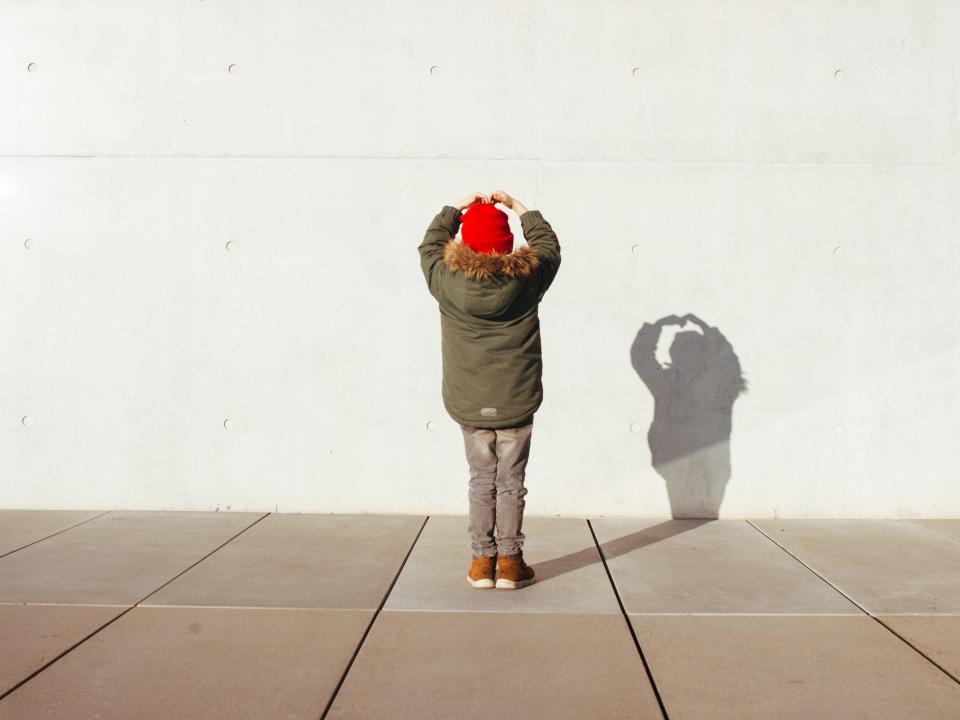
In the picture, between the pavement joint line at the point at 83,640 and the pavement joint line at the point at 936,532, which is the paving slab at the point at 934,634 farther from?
the pavement joint line at the point at 83,640

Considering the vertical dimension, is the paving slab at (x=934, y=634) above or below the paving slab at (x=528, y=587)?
above

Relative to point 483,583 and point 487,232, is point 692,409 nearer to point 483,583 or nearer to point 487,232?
point 483,583

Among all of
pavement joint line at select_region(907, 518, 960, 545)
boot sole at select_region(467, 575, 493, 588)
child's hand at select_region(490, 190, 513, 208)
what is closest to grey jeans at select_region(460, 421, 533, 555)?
boot sole at select_region(467, 575, 493, 588)

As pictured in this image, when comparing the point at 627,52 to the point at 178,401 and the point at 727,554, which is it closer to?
the point at 727,554

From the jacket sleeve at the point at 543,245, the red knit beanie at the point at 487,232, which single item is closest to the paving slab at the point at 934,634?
the jacket sleeve at the point at 543,245

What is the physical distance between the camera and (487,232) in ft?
12.4

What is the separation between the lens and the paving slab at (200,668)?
105 inches

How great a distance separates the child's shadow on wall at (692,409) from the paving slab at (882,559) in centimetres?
42

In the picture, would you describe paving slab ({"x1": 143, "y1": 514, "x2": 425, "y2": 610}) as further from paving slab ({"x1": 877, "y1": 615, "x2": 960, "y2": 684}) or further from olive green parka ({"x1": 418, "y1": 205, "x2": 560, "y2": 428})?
paving slab ({"x1": 877, "y1": 615, "x2": 960, "y2": 684})

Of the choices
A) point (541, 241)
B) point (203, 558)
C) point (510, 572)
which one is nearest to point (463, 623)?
point (510, 572)

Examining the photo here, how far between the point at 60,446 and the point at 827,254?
205 inches

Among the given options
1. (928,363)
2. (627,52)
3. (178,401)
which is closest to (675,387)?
(928,363)

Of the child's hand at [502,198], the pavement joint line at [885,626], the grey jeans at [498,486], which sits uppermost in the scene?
the child's hand at [502,198]

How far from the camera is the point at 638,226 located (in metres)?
5.34
